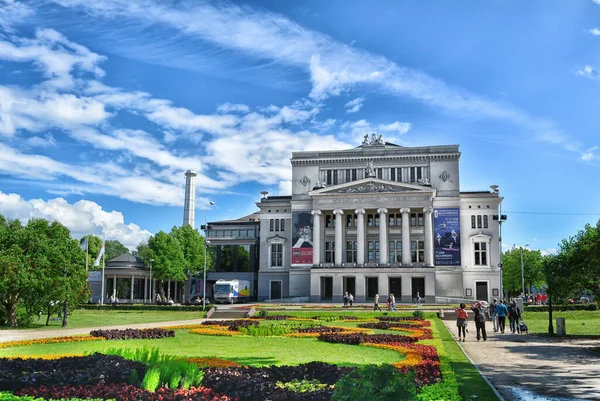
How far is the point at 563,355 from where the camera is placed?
810 inches

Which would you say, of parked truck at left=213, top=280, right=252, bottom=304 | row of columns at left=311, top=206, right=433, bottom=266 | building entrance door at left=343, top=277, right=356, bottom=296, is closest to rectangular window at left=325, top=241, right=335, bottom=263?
row of columns at left=311, top=206, right=433, bottom=266

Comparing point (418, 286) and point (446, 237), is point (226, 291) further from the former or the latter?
point (446, 237)

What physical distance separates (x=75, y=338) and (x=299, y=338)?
10.1 m

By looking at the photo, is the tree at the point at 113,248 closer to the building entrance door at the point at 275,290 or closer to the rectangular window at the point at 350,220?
the building entrance door at the point at 275,290

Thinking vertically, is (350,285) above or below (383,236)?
below

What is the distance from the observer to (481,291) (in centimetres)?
7469

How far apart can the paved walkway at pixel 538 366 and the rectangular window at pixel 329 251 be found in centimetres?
5033

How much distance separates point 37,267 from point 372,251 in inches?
2056

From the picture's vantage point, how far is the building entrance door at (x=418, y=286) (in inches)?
2906

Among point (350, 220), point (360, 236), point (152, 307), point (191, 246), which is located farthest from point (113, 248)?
point (152, 307)

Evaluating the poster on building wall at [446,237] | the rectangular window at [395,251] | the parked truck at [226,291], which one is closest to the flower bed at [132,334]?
the parked truck at [226,291]

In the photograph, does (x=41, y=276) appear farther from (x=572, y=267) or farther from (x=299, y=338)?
(x=572, y=267)

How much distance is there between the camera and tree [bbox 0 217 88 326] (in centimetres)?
3039

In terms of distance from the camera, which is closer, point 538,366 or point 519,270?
point 538,366
